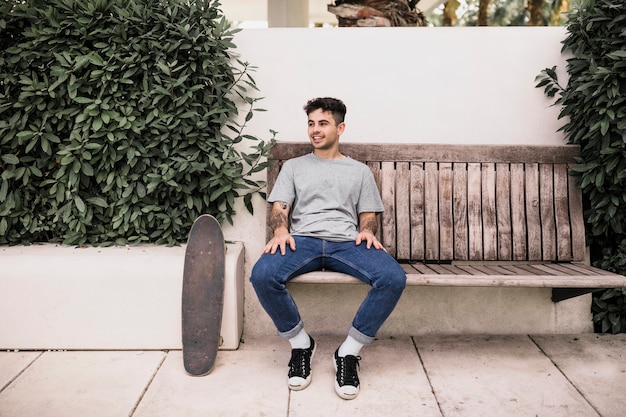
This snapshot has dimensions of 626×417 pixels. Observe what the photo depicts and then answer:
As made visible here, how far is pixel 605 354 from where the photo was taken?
3391 mm

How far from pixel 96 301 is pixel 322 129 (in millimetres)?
1632

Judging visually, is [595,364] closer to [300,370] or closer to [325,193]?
[300,370]

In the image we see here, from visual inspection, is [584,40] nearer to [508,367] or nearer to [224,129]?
[508,367]

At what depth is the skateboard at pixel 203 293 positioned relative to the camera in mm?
3150

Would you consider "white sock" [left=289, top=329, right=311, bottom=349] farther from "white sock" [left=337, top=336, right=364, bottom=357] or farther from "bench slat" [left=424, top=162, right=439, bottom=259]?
"bench slat" [left=424, top=162, right=439, bottom=259]

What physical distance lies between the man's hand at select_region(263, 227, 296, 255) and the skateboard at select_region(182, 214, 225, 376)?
1.12 ft

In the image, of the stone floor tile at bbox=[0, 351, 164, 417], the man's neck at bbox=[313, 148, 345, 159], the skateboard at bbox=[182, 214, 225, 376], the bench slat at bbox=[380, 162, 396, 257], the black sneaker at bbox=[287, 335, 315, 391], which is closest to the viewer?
the stone floor tile at bbox=[0, 351, 164, 417]

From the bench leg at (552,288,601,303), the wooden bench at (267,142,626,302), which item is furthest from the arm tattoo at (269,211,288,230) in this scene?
the bench leg at (552,288,601,303)

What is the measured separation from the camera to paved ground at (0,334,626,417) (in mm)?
2727

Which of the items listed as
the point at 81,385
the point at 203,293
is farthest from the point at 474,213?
the point at 81,385

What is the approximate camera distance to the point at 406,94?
3762mm

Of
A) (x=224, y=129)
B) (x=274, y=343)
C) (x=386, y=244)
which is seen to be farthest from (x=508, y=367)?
(x=224, y=129)

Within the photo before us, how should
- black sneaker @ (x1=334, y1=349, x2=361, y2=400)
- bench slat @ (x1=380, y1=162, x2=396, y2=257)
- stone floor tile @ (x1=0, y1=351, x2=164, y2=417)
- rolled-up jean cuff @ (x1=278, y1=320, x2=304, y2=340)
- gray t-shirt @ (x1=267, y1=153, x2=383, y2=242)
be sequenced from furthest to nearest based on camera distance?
1. bench slat @ (x1=380, y1=162, x2=396, y2=257)
2. gray t-shirt @ (x1=267, y1=153, x2=383, y2=242)
3. rolled-up jean cuff @ (x1=278, y1=320, x2=304, y2=340)
4. black sneaker @ (x1=334, y1=349, x2=361, y2=400)
5. stone floor tile @ (x1=0, y1=351, x2=164, y2=417)

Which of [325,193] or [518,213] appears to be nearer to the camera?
[325,193]
